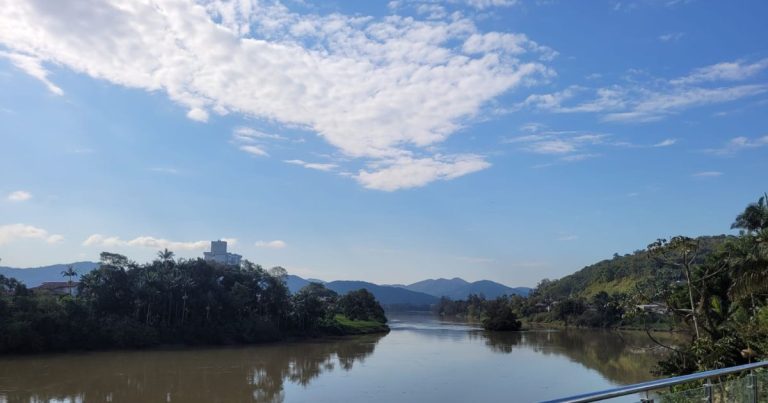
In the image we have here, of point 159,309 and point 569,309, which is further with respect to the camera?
point 569,309

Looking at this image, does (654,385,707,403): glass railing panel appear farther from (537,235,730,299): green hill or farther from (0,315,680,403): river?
(537,235,730,299): green hill

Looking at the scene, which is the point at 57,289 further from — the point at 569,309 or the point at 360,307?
the point at 569,309

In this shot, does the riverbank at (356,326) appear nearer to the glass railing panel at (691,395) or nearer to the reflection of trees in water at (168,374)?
the reflection of trees in water at (168,374)

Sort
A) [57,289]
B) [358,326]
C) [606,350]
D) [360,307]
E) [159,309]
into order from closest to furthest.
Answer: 1. [606,350]
2. [159,309]
3. [57,289]
4. [358,326]
5. [360,307]

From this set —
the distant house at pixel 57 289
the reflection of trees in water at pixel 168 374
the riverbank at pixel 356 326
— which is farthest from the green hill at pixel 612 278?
the distant house at pixel 57 289

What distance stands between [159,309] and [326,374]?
23.7m

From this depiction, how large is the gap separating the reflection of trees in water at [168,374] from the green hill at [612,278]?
57998mm

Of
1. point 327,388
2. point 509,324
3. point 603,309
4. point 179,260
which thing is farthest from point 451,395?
point 603,309

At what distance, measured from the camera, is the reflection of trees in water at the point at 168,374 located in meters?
25.8

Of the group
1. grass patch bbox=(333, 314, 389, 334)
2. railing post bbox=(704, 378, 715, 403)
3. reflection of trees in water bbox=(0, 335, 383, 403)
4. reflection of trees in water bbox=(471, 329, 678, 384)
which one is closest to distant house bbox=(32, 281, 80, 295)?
reflection of trees in water bbox=(0, 335, 383, 403)

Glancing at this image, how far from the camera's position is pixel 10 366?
33.9 metres

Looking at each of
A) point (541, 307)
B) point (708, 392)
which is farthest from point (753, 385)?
point (541, 307)

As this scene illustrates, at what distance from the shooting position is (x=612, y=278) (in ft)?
342

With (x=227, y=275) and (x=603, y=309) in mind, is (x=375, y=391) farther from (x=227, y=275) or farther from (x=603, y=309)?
(x=603, y=309)
